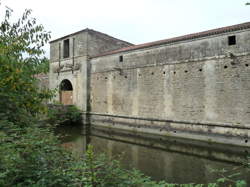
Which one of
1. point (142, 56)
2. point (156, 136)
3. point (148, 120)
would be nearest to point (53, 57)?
point (142, 56)

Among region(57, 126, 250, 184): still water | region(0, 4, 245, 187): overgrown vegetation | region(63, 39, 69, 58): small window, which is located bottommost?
region(57, 126, 250, 184): still water

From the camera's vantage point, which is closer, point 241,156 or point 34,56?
point 34,56

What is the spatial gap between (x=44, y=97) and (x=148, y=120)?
816cm

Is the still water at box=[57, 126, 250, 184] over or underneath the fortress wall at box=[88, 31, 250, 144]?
underneath

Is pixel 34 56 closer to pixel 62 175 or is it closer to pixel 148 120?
pixel 62 175

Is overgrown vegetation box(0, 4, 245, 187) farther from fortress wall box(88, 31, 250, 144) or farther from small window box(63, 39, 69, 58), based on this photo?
small window box(63, 39, 69, 58)

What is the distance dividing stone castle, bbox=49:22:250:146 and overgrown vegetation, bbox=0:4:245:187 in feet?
22.9

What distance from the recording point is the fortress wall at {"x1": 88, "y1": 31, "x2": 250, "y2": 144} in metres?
8.04

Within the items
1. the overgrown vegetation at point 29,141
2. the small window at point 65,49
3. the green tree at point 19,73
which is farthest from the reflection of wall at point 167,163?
the small window at point 65,49

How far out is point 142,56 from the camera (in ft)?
37.0

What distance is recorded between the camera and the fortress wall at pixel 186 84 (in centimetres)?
804

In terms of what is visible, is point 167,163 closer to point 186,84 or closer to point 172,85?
point 186,84

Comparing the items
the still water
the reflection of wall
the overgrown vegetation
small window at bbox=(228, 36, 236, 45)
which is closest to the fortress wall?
small window at bbox=(228, 36, 236, 45)

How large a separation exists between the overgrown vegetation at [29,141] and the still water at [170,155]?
121 cm
